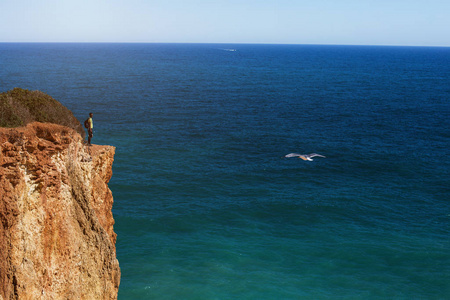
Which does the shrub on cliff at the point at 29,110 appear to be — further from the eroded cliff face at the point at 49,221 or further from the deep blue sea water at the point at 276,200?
the deep blue sea water at the point at 276,200

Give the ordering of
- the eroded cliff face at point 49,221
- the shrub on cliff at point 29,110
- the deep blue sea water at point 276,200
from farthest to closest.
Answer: the deep blue sea water at point 276,200 < the shrub on cliff at point 29,110 < the eroded cliff face at point 49,221

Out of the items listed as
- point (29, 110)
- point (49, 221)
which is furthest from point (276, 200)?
point (49, 221)

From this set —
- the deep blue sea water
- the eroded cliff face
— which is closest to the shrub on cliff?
the eroded cliff face

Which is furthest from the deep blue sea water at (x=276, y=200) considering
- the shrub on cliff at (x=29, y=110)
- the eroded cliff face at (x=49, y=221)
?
the shrub on cliff at (x=29, y=110)

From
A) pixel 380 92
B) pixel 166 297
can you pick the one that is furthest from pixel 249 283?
pixel 380 92

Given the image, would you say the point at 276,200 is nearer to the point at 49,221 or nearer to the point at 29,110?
the point at 29,110

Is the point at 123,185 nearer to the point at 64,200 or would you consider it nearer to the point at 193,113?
the point at 64,200

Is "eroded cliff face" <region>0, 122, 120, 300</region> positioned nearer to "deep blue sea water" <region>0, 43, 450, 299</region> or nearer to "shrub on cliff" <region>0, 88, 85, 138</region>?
"shrub on cliff" <region>0, 88, 85, 138</region>
